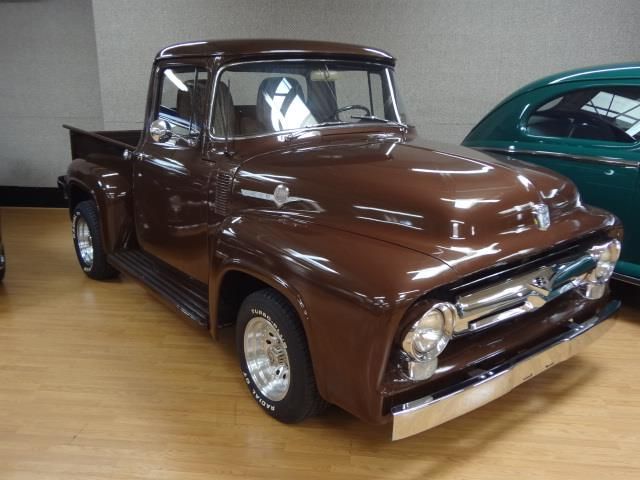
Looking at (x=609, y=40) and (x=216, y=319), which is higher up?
(x=609, y=40)

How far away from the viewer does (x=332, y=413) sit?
8.89 feet

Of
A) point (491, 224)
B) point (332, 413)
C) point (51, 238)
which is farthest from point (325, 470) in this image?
point (51, 238)

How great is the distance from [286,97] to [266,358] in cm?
140

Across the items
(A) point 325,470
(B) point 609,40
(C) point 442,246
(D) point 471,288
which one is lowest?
(A) point 325,470

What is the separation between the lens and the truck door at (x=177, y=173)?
2.98 meters

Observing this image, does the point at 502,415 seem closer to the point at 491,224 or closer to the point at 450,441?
the point at 450,441

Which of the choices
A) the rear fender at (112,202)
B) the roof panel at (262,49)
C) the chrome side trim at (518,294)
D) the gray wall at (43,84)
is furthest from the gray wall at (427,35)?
the chrome side trim at (518,294)

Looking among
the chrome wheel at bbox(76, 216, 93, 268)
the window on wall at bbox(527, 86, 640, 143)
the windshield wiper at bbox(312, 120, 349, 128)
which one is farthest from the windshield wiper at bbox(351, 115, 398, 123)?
the chrome wheel at bbox(76, 216, 93, 268)

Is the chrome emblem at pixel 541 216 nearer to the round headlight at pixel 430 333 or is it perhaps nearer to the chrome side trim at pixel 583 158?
the round headlight at pixel 430 333

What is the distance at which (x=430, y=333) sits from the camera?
1947 millimetres

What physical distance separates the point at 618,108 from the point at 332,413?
285cm

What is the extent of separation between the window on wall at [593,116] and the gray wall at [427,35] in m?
1.74

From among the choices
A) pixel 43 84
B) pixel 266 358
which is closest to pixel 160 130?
pixel 266 358

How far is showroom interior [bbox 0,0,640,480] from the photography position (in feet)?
6.83
